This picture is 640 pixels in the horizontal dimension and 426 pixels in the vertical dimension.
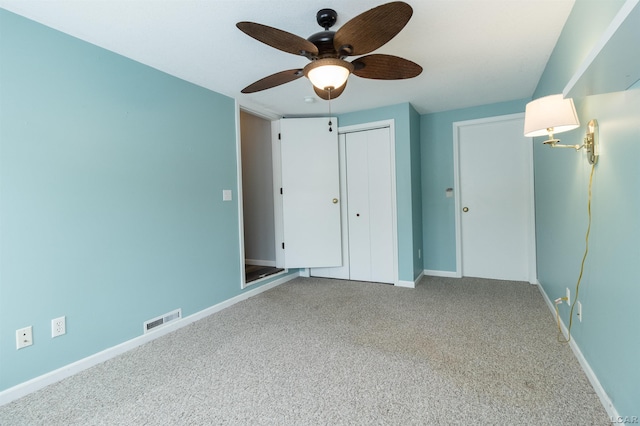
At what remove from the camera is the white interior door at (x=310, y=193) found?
3.87 m

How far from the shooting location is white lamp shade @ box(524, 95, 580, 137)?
1547mm

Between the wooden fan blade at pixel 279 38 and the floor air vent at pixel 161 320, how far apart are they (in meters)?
2.20

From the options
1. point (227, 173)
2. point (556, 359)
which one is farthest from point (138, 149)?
point (556, 359)

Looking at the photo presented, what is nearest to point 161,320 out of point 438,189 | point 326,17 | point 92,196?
point 92,196

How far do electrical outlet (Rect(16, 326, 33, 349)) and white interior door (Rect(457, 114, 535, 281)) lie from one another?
4.14 m

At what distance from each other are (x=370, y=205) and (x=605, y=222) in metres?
2.53

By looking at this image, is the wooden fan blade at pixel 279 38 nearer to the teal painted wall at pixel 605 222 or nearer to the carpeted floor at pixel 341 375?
the teal painted wall at pixel 605 222

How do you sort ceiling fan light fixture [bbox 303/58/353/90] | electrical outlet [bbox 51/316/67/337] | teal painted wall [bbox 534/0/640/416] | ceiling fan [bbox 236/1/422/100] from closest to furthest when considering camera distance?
teal painted wall [bbox 534/0/640/416] → ceiling fan [bbox 236/1/422/100] → ceiling fan light fixture [bbox 303/58/353/90] → electrical outlet [bbox 51/316/67/337]

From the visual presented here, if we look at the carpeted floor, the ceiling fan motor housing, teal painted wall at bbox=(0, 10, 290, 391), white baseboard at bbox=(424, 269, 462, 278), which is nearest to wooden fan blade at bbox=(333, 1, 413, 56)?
the ceiling fan motor housing

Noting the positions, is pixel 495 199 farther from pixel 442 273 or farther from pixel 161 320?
pixel 161 320

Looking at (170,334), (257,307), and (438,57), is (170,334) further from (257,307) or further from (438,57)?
(438,57)

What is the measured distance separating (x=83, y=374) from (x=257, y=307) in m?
1.43

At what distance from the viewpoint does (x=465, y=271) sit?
13.1 ft

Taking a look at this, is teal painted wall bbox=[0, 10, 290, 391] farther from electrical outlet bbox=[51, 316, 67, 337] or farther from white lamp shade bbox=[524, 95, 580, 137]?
white lamp shade bbox=[524, 95, 580, 137]
